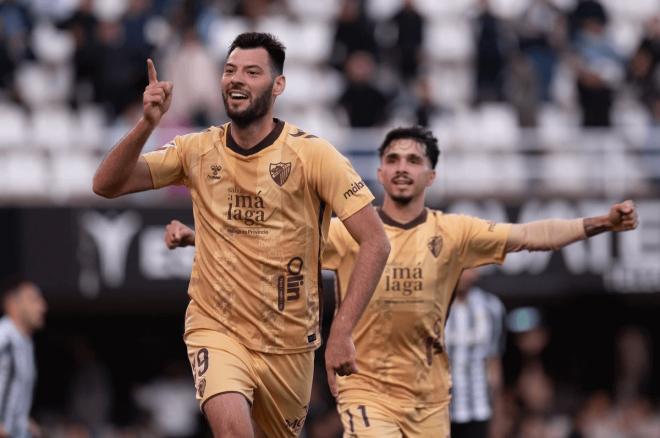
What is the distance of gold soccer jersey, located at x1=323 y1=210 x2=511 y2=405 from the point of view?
9.02 metres

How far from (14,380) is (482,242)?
399 centimetres

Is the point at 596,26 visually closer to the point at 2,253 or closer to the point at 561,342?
the point at 561,342

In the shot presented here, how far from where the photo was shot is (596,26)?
19.0 metres

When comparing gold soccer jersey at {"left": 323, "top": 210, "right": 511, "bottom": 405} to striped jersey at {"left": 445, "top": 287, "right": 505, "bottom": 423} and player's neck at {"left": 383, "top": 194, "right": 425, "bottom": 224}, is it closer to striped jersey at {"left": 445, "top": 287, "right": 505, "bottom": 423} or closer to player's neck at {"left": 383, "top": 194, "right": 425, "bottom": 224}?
player's neck at {"left": 383, "top": 194, "right": 425, "bottom": 224}

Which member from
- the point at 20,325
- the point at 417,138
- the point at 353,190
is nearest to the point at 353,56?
the point at 20,325

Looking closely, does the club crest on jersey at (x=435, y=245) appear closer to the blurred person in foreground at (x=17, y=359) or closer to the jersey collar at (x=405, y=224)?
the jersey collar at (x=405, y=224)

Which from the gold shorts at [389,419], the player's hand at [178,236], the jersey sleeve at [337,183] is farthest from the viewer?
the gold shorts at [389,419]

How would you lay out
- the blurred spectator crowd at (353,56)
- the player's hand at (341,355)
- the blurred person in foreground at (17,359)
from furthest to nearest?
the blurred spectator crowd at (353,56), the blurred person in foreground at (17,359), the player's hand at (341,355)

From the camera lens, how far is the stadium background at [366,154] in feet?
53.6

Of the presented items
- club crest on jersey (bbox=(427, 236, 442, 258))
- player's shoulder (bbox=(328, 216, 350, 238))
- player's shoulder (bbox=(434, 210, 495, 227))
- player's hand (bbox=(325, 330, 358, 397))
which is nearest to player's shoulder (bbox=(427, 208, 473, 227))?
player's shoulder (bbox=(434, 210, 495, 227))

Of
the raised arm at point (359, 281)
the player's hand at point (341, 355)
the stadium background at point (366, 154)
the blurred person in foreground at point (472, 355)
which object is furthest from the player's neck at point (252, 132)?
the stadium background at point (366, 154)

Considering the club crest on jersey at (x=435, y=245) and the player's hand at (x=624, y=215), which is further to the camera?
the club crest on jersey at (x=435, y=245)

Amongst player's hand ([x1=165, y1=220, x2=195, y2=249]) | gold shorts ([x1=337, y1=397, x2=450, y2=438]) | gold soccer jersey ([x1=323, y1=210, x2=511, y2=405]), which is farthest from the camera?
gold soccer jersey ([x1=323, y1=210, x2=511, y2=405])

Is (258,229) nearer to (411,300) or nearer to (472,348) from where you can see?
(411,300)
